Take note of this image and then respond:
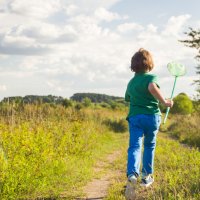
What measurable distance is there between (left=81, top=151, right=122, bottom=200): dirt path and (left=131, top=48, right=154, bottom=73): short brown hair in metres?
1.93

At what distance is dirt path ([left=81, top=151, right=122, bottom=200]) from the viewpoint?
23.6 feet

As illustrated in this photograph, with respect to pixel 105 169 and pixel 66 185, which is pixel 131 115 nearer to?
pixel 66 185

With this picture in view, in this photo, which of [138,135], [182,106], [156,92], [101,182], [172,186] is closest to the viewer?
[172,186]

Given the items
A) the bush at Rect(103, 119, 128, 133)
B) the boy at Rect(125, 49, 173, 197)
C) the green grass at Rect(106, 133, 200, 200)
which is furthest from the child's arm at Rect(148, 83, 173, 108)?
the bush at Rect(103, 119, 128, 133)

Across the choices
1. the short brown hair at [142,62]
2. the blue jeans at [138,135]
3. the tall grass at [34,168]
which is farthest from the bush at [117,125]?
the short brown hair at [142,62]

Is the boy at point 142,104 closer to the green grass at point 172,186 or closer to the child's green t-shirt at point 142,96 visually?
the child's green t-shirt at point 142,96

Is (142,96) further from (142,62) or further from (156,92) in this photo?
(142,62)

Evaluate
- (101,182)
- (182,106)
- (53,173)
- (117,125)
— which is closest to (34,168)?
(53,173)

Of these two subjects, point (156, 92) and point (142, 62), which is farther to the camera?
point (142, 62)

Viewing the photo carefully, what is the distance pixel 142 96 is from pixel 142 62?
1.56 ft

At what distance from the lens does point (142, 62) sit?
6.73m

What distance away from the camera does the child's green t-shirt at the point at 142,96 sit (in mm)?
6641

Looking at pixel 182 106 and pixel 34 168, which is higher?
pixel 34 168

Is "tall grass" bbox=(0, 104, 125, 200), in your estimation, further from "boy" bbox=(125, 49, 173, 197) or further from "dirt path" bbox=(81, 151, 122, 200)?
"boy" bbox=(125, 49, 173, 197)
